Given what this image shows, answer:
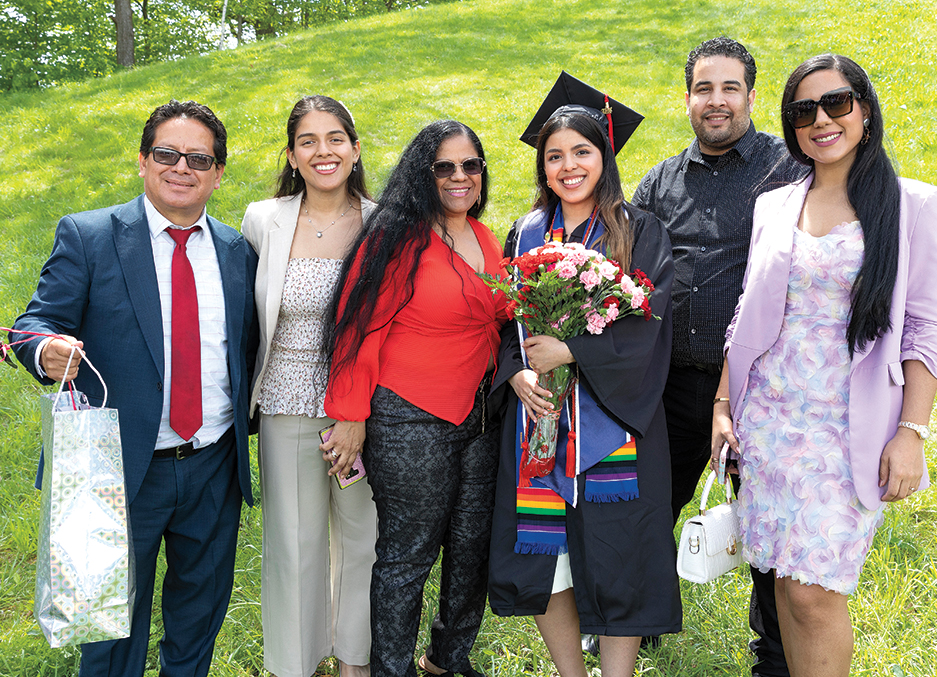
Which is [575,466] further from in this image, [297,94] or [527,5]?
[527,5]

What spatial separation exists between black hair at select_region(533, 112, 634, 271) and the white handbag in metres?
1.11

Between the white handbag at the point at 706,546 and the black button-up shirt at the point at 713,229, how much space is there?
2.83 ft

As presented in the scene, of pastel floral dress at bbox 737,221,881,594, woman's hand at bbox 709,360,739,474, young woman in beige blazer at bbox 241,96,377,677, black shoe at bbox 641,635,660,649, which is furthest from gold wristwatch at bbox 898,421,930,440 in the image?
young woman in beige blazer at bbox 241,96,377,677

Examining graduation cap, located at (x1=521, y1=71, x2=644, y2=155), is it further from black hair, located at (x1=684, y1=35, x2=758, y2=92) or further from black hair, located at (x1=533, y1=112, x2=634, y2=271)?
black hair, located at (x1=684, y1=35, x2=758, y2=92)

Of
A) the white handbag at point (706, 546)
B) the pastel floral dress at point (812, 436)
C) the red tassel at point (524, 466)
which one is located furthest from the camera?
the red tassel at point (524, 466)

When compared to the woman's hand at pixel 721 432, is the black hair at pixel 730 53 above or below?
above

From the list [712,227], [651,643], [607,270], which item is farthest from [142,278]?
[651,643]

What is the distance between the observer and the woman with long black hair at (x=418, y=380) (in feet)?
10.3

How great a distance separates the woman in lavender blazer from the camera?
8.13 ft

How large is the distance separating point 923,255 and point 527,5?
2135cm

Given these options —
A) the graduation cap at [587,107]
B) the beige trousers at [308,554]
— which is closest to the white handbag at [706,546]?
the beige trousers at [308,554]

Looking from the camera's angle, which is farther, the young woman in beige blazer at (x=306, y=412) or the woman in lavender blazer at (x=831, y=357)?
the young woman in beige blazer at (x=306, y=412)

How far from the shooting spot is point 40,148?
1151cm

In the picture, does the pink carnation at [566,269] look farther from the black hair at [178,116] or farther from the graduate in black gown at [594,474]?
the black hair at [178,116]
